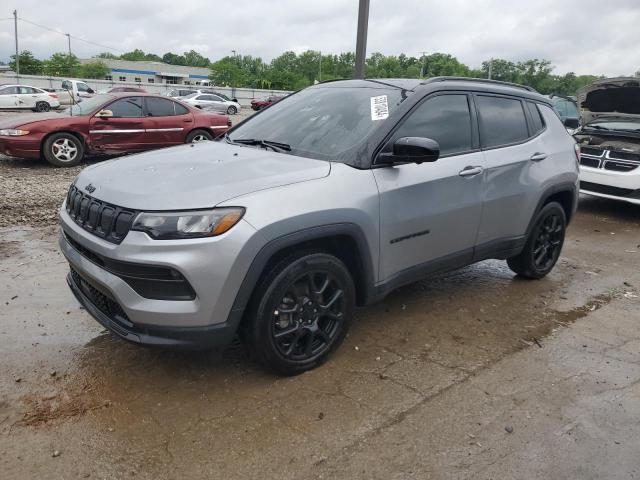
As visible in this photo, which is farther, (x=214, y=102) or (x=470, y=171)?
(x=214, y=102)

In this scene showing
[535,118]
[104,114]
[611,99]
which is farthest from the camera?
[104,114]

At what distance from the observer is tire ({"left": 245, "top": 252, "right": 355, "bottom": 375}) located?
9.81ft

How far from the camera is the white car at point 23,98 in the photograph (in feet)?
86.8

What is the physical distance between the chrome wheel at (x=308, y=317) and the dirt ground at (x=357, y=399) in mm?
182

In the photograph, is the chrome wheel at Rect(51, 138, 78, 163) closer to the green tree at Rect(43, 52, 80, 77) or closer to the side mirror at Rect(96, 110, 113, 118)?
the side mirror at Rect(96, 110, 113, 118)

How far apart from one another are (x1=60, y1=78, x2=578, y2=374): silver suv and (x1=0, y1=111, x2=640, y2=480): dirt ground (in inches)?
15.7

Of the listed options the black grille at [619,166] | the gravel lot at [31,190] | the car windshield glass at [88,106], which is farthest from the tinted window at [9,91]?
the black grille at [619,166]

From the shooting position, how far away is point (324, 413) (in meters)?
2.96

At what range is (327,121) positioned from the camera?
382 cm

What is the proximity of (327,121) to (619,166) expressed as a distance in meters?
6.13

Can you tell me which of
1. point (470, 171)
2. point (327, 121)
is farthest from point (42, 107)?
point (470, 171)

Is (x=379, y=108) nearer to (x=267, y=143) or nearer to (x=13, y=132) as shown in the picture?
(x=267, y=143)

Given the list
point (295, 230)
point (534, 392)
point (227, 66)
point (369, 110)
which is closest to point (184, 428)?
point (295, 230)

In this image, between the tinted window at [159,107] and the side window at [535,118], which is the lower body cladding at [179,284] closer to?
the side window at [535,118]
